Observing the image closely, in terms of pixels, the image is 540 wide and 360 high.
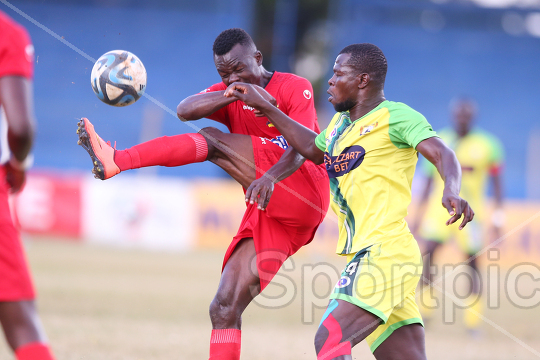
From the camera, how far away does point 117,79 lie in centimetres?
477

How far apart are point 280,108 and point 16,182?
91.5 inches

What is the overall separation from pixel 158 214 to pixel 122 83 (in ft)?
40.5

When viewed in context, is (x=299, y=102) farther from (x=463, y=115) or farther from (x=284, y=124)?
(x=463, y=115)

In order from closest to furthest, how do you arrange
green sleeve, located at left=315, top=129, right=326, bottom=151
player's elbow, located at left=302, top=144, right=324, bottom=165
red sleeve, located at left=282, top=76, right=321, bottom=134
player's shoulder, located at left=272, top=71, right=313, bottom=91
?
green sleeve, located at left=315, top=129, right=326, bottom=151
player's elbow, located at left=302, top=144, right=324, bottom=165
red sleeve, located at left=282, top=76, right=321, bottom=134
player's shoulder, located at left=272, top=71, right=313, bottom=91

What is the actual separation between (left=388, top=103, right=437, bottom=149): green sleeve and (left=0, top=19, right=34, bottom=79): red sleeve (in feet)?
7.02

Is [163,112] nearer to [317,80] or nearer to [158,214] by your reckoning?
[158,214]

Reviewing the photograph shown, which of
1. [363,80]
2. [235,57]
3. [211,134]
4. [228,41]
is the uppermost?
[228,41]

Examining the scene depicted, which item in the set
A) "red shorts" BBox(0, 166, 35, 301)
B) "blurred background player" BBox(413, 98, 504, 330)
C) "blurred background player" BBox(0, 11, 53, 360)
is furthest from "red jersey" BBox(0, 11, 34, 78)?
"blurred background player" BBox(413, 98, 504, 330)

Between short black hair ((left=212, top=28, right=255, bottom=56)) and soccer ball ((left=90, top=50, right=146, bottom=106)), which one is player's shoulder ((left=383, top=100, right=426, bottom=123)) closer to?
short black hair ((left=212, top=28, right=255, bottom=56))

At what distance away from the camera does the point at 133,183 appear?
16969 mm

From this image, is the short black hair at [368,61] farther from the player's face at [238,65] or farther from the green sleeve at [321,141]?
the player's face at [238,65]

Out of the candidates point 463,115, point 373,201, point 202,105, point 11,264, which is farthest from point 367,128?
point 463,115

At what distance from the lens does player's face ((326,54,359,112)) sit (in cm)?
412

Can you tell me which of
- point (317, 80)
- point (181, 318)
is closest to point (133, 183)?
point (181, 318)
